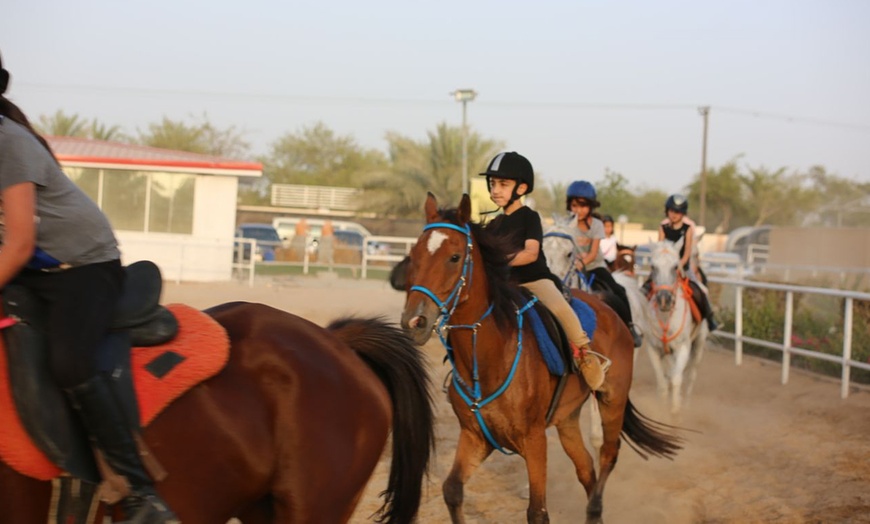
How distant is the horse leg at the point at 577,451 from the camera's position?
6.34 metres

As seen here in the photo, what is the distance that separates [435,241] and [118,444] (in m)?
2.37

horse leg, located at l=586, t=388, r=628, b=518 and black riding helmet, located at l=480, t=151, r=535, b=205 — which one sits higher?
black riding helmet, located at l=480, t=151, r=535, b=205

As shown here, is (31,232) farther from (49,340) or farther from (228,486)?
(228,486)

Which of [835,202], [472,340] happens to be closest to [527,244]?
[472,340]

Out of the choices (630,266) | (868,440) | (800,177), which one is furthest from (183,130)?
(868,440)

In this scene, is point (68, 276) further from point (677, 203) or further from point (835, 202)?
point (835, 202)

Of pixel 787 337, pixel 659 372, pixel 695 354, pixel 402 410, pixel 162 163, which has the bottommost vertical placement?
pixel 659 372

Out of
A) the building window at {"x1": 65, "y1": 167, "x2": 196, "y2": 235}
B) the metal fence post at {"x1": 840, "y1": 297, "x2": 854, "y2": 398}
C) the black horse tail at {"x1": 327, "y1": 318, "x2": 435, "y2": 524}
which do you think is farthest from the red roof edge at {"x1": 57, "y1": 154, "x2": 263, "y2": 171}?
the black horse tail at {"x1": 327, "y1": 318, "x2": 435, "y2": 524}

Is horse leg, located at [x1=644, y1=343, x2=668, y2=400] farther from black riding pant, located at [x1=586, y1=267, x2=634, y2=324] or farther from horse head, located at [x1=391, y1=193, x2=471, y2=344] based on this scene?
horse head, located at [x1=391, y1=193, x2=471, y2=344]

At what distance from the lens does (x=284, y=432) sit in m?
3.60

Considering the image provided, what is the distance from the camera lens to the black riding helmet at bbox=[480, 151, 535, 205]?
5.83 metres

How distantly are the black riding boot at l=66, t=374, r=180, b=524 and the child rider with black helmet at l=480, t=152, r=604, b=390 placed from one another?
2.98 m

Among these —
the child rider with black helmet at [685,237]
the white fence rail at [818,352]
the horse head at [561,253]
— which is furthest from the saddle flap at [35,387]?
the white fence rail at [818,352]

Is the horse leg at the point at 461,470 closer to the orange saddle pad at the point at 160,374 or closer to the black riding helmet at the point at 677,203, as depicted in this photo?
the orange saddle pad at the point at 160,374
